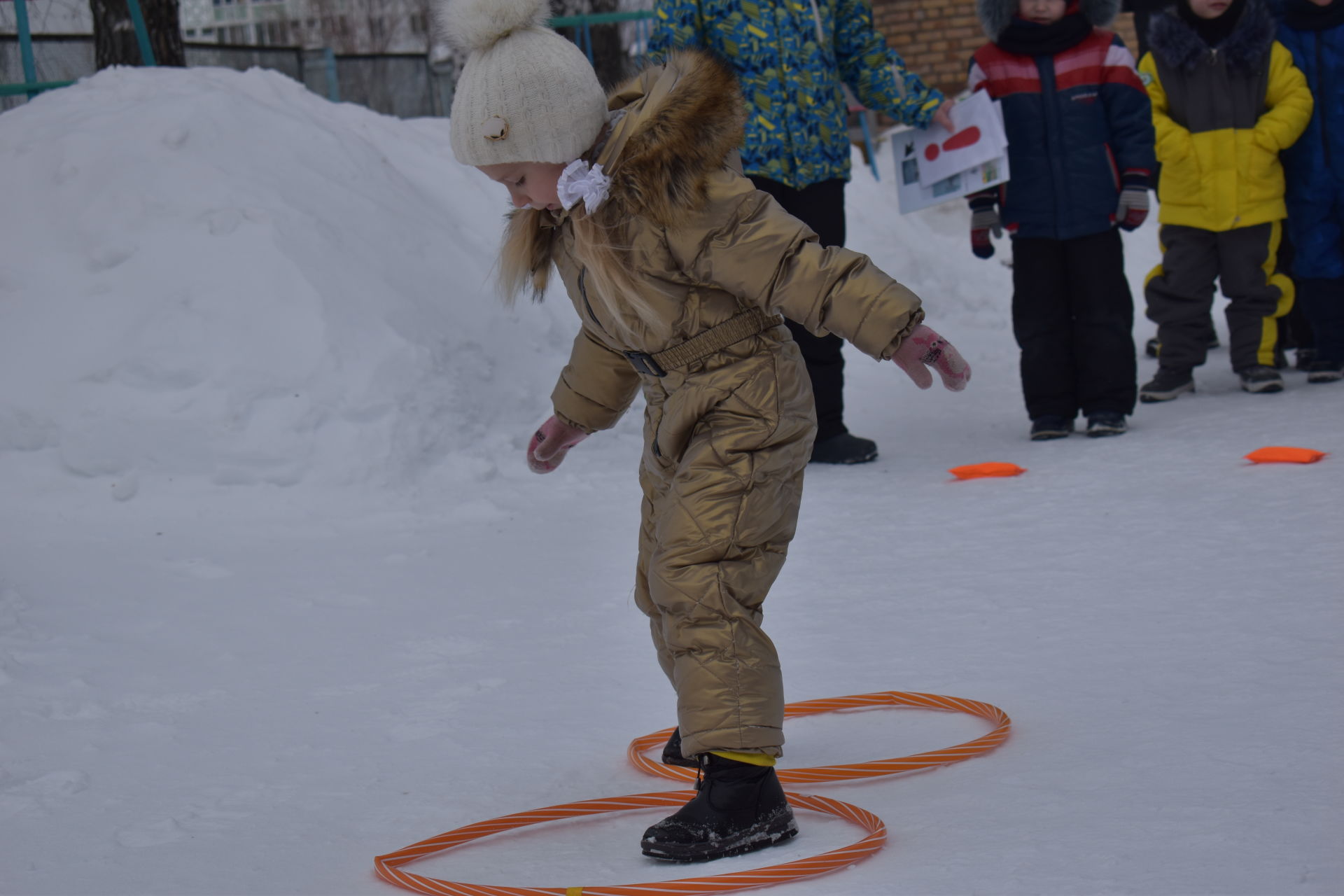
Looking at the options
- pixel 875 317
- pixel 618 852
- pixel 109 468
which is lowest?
pixel 618 852

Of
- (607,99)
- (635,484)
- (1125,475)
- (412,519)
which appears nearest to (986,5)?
(1125,475)

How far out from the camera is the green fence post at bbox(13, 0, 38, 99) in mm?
8742

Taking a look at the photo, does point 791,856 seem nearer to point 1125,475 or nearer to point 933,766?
point 933,766

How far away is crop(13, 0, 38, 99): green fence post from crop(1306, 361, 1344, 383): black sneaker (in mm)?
7531

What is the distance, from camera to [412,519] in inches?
196

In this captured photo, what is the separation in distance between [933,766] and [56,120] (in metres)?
5.90

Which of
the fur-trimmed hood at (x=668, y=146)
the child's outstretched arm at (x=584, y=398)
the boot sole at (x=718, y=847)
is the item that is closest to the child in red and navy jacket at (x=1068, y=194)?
the child's outstretched arm at (x=584, y=398)

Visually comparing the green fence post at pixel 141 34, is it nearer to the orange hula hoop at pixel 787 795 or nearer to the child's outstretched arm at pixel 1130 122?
the child's outstretched arm at pixel 1130 122

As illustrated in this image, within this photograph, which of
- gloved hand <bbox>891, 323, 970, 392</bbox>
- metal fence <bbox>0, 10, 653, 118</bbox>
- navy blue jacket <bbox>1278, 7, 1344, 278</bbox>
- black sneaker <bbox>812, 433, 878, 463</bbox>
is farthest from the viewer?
metal fence <bbox>0, 10, 653, 118</bbox>

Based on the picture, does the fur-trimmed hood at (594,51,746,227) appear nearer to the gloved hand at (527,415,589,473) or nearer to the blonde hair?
the blonde hair

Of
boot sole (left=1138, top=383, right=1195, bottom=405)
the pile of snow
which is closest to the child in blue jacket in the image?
boot sole (left=1138, top=383, right=1195, bottom=405)

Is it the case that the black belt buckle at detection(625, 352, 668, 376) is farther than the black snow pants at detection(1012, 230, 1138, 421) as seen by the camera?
No

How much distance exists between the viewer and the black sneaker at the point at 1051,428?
571 cm

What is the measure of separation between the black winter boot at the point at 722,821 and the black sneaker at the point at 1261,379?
4.79 meters
